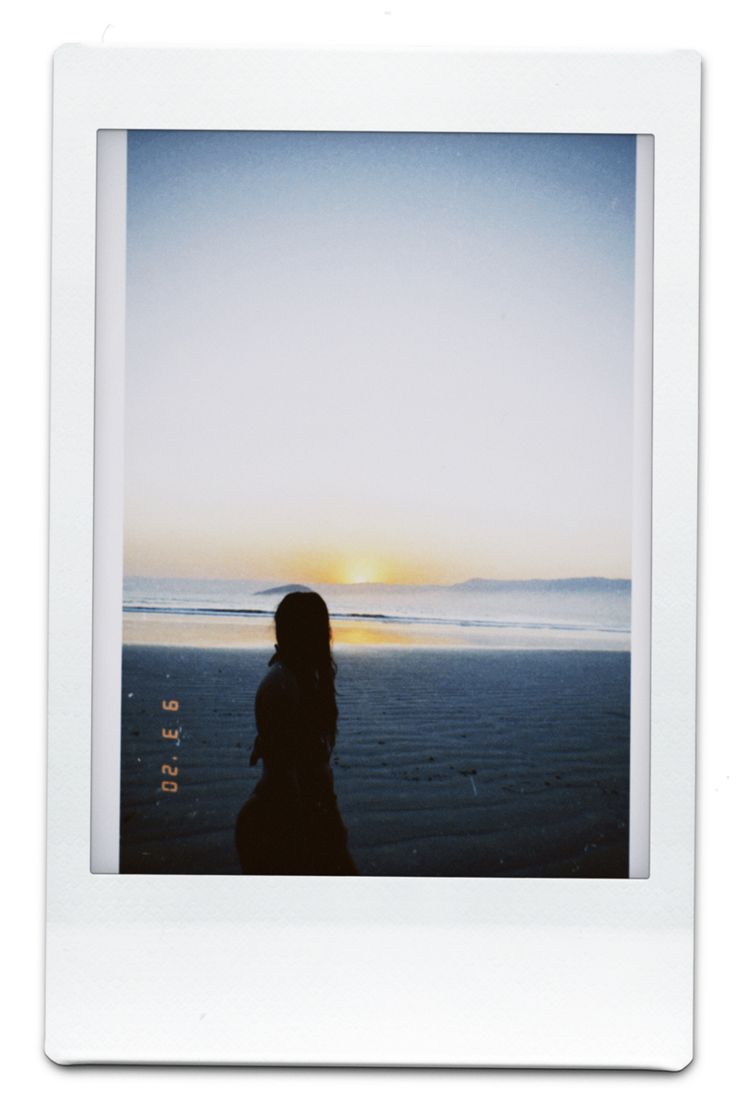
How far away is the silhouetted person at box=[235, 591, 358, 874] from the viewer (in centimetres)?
276

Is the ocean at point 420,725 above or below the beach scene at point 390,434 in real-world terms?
below

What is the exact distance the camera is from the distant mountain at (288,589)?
276cm

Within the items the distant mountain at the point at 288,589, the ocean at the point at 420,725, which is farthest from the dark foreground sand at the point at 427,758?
the distant mountain at the point at 288,589

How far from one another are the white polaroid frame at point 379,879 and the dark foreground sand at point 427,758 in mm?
64

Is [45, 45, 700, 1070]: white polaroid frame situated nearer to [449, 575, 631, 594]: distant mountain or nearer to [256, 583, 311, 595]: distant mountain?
[449, 575, 631, 594]: distant mountain

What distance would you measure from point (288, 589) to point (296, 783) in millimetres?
444

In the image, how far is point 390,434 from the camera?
2.79m

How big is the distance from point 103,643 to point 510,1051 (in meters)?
1.31

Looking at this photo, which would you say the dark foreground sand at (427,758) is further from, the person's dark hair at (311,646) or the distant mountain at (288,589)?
the distant mountain at (288,589)

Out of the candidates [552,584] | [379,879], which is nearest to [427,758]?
[379,879]

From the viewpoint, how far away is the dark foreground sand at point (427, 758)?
9.01 feet

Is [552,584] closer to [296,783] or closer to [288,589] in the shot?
[288,589]

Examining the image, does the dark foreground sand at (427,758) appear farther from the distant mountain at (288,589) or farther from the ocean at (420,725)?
the distant mountain at (288,589)

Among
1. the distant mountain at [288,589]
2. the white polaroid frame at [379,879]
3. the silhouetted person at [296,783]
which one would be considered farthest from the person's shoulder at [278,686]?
the white polaroid frame at [379,879]
